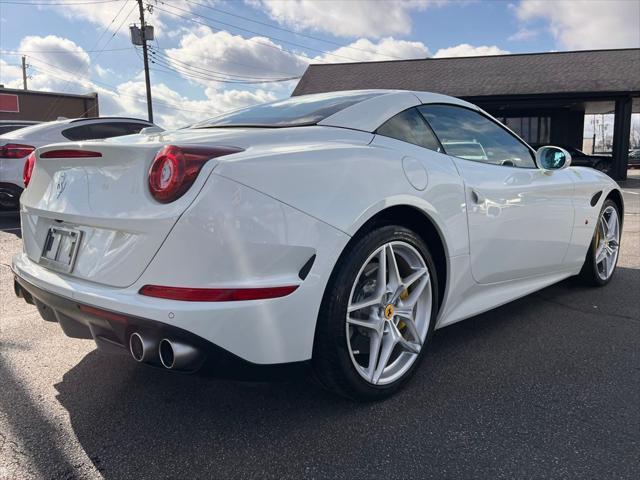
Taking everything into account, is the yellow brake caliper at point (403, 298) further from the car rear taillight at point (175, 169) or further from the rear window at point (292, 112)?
the car rear taillight at point (175, 169)

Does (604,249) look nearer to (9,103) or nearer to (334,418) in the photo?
(334,418)

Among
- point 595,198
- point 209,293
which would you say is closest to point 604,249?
point 595,198

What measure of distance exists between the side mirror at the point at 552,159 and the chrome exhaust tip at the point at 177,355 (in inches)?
106

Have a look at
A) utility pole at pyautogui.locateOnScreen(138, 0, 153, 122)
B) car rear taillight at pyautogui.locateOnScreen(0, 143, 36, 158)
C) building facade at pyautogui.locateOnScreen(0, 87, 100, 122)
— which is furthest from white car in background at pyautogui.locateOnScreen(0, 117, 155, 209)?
building facade at pyautogui.locateOnScreen(0, 87, 100, 122)

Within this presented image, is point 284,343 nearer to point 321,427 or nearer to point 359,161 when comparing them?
point 321,427

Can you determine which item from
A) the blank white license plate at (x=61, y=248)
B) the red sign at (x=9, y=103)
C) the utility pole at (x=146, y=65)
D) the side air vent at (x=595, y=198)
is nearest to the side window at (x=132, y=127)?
the blank white license plate at (x=61, y=248)

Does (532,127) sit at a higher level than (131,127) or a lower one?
higher

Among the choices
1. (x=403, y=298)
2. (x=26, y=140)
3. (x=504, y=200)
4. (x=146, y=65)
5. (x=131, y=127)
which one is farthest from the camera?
(x=146, y=65)

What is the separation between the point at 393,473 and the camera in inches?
76.4

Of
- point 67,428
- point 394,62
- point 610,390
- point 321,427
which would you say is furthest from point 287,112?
point 394,62

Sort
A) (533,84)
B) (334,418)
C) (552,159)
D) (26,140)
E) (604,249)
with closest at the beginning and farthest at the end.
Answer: (334,418) → (552,159) → (604,249) → (26,140) → (533,84)

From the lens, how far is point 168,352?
192cm

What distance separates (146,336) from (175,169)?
60cm

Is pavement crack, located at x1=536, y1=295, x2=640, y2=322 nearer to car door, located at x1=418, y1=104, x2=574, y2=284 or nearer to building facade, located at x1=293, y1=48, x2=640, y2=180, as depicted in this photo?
car door, located at x1=418, y1=104, x2=574, y2=284
